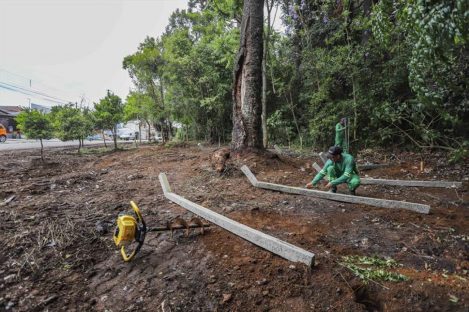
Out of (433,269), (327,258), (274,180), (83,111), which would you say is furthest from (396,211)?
(83,111)

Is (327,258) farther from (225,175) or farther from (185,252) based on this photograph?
(225,175)

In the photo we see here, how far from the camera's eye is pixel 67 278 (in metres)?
2.11

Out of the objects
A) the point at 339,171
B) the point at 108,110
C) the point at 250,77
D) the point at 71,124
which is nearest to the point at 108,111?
the point at 108,110

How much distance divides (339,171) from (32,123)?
12573 mm

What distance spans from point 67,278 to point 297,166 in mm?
5124

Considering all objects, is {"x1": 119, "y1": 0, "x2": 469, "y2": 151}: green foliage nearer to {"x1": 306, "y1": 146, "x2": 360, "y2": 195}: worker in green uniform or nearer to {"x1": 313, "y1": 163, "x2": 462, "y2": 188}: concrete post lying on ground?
{"x1": 313, "y1": 163, "x2": 462, "y2": 188}: concrete post lying on ground

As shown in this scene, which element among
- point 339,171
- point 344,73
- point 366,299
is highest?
point 344,73

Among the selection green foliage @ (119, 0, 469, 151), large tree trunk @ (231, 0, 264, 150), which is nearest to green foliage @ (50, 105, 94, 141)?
green foliage @ (119, 0, 469, 151)

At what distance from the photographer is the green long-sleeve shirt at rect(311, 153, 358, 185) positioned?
3.75m

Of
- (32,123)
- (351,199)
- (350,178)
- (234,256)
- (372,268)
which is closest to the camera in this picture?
(372,268)

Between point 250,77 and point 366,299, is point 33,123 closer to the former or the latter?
point 250,77

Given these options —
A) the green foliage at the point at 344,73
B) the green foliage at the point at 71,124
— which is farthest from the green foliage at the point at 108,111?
the green foliage at the point at 344,73

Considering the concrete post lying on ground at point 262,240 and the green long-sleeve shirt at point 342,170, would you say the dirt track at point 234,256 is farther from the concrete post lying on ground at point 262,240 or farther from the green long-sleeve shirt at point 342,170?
the green long-sleeve shirt at point 342,170

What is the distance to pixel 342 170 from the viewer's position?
3891 millimetres
